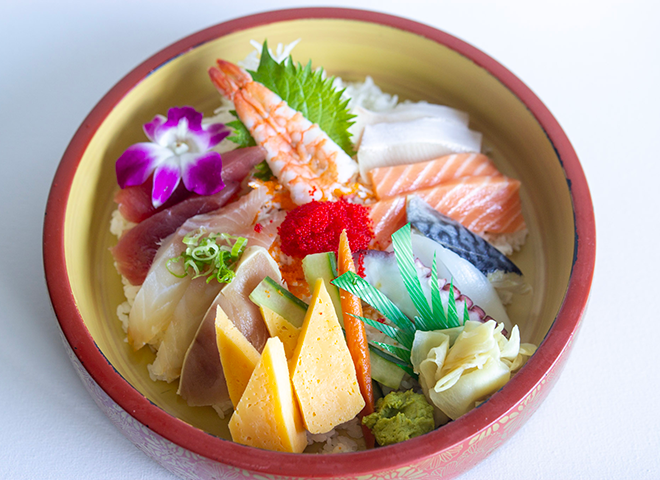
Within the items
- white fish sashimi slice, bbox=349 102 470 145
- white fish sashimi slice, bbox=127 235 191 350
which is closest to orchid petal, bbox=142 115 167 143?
white fish sashimi slice, bbox=127 235 191 350

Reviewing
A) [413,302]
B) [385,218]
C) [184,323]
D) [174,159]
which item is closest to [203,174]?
[174,159]

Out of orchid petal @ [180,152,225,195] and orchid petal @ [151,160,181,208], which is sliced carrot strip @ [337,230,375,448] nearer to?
orchid petal @ [180,152,225,195]

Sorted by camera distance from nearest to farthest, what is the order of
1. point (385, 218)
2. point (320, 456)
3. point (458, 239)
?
point (320, 456), point (458, 239), point (385, 218)

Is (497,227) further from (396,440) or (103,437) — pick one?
(103,437)

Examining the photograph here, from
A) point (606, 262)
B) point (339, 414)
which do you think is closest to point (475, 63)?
point (606, 262)

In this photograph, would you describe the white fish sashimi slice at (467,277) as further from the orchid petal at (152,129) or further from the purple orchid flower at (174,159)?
the orchid petal at (152,129)

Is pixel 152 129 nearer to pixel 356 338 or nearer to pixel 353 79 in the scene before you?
pixel 353 79
